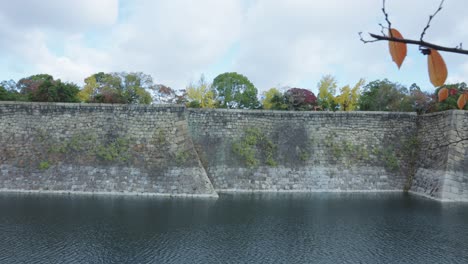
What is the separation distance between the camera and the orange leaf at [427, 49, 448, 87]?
2129mm

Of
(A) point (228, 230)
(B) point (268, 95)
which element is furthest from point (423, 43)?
(B) point (268, 95)

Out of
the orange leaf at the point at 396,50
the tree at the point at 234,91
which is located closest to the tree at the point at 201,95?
the tree at the point at 234,91

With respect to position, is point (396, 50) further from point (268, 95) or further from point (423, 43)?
point (268, 95)

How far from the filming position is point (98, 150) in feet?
65.2

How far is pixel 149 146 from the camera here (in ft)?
66.0

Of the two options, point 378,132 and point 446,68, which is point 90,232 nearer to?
point 446,68

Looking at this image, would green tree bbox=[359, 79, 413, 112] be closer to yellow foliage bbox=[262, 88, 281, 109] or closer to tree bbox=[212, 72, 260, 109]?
yellow foliage bbox=[262, 88, 281, 109]

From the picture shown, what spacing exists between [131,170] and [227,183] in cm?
522

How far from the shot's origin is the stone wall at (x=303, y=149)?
2102 cm

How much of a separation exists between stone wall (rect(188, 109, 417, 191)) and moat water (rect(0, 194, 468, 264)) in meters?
2.17

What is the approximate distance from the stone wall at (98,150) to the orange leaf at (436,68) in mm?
17183

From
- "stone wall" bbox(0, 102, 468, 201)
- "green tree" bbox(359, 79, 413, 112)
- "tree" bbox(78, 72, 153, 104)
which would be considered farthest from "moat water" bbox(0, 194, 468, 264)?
"tree" bbox(78, 72, 153, 104)

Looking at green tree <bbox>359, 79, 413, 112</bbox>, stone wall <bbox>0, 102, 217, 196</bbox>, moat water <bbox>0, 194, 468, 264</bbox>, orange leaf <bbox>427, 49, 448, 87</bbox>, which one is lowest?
moat water <bbox>0, 194, 468, 264</bbox>

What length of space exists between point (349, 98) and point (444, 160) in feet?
65.6
